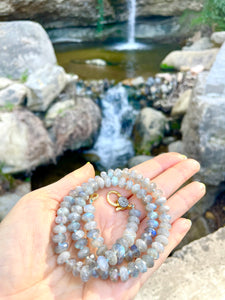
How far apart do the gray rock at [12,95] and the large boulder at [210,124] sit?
236cm

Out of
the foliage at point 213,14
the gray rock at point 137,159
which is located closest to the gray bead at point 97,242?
the gray rock at point 137,159

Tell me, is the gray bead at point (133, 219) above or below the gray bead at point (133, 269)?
above

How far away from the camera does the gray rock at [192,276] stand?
1.48m

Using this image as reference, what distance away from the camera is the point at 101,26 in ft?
25.3

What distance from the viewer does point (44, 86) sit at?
350 centimetres

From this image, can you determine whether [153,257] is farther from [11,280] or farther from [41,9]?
[41,9]

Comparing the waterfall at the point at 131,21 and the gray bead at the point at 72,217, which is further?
the waterfall at the point at 131,21

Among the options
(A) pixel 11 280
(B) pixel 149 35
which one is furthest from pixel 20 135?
(B) pixel 149 35

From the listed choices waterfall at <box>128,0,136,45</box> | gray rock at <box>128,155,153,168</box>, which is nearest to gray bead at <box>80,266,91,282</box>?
gray rock at <box>128,155,153,168</box>

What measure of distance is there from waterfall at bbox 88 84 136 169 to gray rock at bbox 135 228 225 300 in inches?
96.8

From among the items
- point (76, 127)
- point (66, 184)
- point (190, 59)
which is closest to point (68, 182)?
point (66, 184)

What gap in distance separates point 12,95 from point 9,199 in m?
1.43

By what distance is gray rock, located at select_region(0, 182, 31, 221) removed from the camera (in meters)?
2.86

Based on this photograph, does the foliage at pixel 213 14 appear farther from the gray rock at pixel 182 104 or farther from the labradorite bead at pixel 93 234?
the labradorite bead at pixel 93 234
